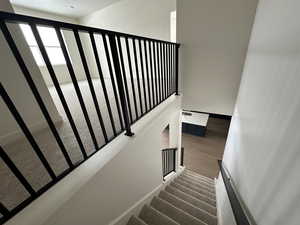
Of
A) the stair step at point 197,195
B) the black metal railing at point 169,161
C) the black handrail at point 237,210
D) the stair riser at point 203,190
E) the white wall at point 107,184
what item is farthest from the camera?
the black metal railing at point 169,161

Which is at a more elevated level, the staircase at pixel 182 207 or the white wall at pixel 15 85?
the white wall at pixel 15 85

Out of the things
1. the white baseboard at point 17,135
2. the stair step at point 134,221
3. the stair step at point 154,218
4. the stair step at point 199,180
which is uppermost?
the white baseboard at point 17,135

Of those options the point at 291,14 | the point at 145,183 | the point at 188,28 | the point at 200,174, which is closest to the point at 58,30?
the point at 291,14

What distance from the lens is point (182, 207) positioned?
219 cm

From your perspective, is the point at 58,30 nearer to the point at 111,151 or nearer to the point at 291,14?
the point at 111,151

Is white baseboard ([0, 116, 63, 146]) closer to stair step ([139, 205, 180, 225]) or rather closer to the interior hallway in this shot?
stair step ([139, 205, 180, 225])

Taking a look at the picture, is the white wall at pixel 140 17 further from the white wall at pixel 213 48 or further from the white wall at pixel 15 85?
the white wall at pixel 15 85

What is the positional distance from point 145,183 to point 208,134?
16.0ft

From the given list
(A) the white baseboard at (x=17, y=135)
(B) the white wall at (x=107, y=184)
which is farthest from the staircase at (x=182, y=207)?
(A) the white baseboard at (x=17, y=135)

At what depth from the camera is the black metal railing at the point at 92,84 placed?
659 millimetres

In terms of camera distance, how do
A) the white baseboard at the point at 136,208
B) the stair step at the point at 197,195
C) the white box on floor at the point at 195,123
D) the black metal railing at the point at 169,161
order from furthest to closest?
the white box on floor at the point at 195,123, the black metal railing at the point at 169,161, the stair step at the point at 197,195, the white baseboard at the point at 136,208

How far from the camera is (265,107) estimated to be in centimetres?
109

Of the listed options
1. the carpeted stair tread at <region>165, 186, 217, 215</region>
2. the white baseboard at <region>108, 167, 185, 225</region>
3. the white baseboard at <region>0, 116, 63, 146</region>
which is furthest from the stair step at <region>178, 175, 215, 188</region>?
the white baseboard at <region>0, 116, 63, 146</region>

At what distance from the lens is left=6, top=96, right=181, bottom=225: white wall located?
803 millimetres
